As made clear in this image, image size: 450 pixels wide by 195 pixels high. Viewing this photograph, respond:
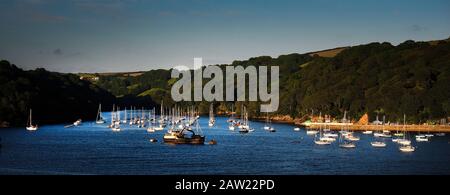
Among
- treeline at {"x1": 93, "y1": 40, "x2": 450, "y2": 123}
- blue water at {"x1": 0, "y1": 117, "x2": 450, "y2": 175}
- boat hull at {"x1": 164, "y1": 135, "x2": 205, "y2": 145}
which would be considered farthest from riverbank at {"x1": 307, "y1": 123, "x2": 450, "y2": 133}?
→ boat hull at {"x1": 164, "y1": 135, "x2": 205, "y2": 145}

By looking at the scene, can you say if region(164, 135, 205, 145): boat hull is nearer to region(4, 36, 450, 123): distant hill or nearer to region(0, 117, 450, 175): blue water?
region(0, 117, 450, 175): blue water

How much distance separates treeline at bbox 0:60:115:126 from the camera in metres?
118

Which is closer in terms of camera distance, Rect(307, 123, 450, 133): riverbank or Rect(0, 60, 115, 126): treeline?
Rect(307, 123, 450, 133): riverbank

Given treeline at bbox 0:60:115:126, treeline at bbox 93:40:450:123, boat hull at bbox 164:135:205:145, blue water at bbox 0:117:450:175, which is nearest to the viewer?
blue water at bbox 0:117:450:175

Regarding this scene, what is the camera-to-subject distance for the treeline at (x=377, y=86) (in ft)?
372

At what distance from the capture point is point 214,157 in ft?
198

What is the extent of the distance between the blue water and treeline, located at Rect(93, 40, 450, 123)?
1218 inches

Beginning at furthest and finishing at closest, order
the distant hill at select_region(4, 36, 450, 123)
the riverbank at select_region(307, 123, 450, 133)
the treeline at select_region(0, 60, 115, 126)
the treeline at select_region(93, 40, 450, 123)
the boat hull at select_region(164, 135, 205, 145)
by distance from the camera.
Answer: the treeline at select_region(0, 60, 115, 126) → the distant hill at select_region(4, 36, 450, 123) → the treeline at select_region(93, 40, 450, 123) → the riverbank at select_region(307, 123, 450, 133) → the boat hull at select_region(164, 135, 205, 145)

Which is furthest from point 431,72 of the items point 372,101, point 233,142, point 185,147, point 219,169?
point 219,169

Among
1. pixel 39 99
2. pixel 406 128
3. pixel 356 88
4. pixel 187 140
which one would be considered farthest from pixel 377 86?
pixel 187 140

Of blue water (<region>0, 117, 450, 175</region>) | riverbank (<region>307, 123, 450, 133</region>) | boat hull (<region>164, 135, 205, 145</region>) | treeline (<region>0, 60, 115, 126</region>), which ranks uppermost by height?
treeline (<region>0, 60, 115, 126</region>)

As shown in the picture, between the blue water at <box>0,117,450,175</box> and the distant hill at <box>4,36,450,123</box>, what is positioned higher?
the distant hill at <box>4,36,450,123</box>

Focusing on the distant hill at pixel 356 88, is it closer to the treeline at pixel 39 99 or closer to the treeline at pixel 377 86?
the treeline at pixel 377 86

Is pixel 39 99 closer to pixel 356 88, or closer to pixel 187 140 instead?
pixel 356 88
